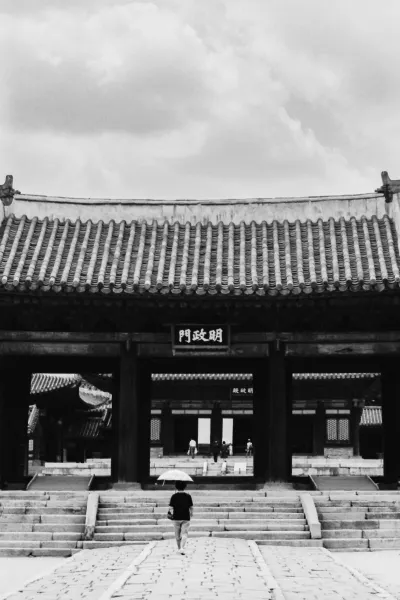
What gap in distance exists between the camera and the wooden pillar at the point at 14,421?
25859mm

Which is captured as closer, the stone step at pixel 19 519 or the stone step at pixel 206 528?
the stone step at pixel 206 528

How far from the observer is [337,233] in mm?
25859

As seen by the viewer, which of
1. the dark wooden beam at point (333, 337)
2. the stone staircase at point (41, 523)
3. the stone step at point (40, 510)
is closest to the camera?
the stone staircase at point (41, 523)

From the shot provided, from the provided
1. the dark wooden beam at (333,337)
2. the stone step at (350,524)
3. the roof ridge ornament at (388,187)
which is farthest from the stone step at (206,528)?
the roof ridge ornament at (388,187)

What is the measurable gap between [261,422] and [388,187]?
745 centimetres

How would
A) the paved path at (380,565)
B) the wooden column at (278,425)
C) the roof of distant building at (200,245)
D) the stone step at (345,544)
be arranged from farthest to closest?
the wooden column at (278,425) < the roof of distant building at (200,245) < the stone step at (345,544) < the paved path at (380,565)

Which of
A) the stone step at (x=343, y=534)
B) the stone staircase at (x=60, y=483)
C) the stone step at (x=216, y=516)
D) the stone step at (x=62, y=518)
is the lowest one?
the stone step at (x=343, y=534)

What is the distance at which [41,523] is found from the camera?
20438mm

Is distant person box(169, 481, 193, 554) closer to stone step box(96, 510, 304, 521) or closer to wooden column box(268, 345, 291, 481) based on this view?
stone step box(96, 510, 304, 521)

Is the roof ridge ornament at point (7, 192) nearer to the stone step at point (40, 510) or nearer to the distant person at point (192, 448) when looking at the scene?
the stone step at point (40, 510)

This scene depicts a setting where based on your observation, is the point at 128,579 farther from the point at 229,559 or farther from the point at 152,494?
the point at 152,494

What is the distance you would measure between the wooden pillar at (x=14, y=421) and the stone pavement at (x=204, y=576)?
7.98 meters

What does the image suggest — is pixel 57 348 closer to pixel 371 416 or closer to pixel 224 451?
pixel 224 451

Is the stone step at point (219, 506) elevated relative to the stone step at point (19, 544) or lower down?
elevated
